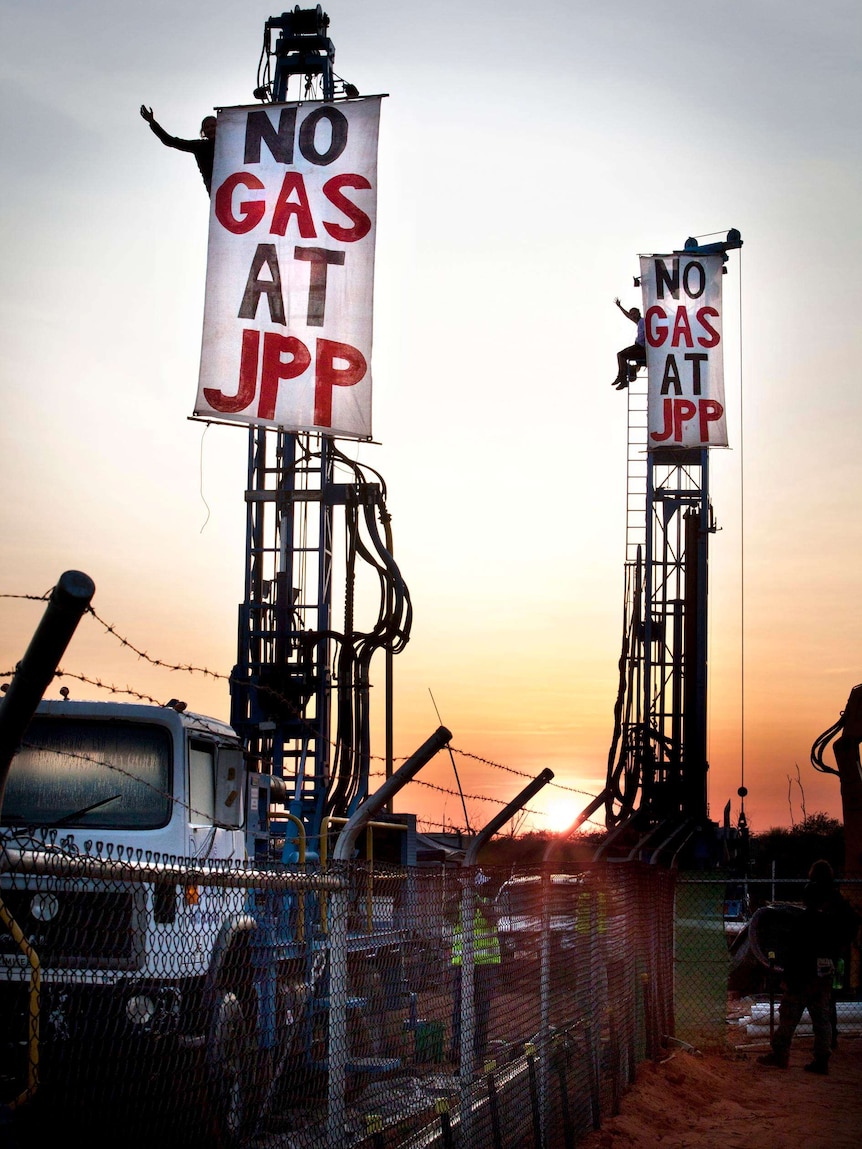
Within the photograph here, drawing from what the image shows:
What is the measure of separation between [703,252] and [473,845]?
31.0 metres

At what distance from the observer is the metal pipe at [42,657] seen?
9.89 feet

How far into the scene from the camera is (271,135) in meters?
18.1

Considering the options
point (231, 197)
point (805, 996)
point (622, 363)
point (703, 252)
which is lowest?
point (805, 996)

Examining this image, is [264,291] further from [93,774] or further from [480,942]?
[480,942]

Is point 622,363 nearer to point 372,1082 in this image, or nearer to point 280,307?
point 280,307

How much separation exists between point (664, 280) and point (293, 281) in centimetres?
2074

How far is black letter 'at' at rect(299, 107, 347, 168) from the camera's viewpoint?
17859 millimetres

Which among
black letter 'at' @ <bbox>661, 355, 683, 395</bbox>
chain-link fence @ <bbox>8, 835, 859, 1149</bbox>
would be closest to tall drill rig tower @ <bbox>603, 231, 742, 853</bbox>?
black letter 'at' @ <bbox>661, 355, 683, 395</bbox>

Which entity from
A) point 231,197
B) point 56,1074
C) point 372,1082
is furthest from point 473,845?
point 231,197

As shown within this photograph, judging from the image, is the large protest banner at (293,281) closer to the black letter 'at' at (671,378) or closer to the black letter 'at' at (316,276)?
the black letter 'at' at (316,276)

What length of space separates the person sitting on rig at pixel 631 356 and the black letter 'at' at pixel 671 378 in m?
0.95

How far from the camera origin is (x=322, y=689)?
18453 mm

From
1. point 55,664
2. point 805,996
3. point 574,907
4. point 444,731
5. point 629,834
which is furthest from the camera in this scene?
point 629,834

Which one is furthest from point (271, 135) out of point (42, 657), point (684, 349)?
point (684, 349)
